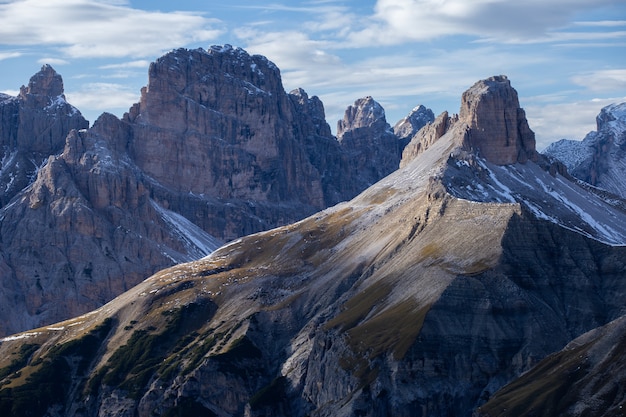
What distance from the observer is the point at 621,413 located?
195000 millimetres
